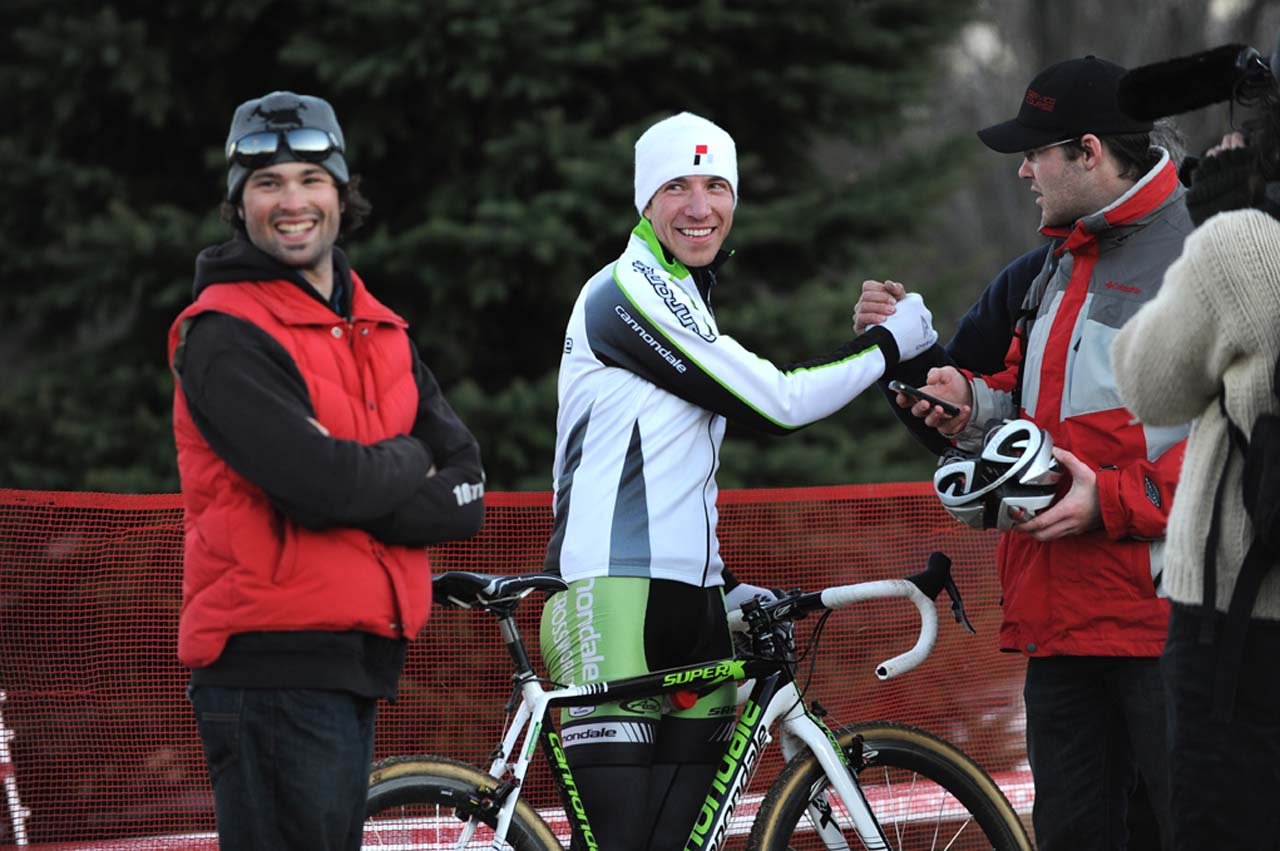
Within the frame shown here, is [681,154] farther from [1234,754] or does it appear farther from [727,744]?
[1234,754]

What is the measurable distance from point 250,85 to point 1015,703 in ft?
18.1

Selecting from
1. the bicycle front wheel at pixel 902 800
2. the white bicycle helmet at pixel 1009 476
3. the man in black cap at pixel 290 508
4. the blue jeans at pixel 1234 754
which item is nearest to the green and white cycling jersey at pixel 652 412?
the white bicycle helmet at pixel 1009 476

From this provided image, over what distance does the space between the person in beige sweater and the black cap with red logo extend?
3.32ft

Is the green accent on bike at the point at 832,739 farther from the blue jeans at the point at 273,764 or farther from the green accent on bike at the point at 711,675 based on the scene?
the blue jeans at the point at 273,764

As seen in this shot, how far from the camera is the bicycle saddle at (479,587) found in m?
3.72

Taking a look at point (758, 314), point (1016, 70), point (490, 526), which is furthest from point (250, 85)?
point (1016, 70)

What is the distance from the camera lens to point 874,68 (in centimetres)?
915

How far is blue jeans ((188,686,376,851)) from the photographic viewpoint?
9.71 ft

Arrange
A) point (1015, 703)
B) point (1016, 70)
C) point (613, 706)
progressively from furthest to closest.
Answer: point (1016, 70), point (1015, 703), point (613, 706)

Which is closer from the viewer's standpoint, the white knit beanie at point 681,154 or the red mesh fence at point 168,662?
the white knit beanie at point 681,154

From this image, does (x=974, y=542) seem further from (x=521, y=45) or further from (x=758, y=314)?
(x=521, y=45)

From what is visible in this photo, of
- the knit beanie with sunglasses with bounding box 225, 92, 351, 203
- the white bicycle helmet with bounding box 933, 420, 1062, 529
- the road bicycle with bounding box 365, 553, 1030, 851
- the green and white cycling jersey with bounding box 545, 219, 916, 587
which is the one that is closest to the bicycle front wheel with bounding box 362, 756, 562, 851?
the road bicycle with bounding box 365, 553, 1030, 851

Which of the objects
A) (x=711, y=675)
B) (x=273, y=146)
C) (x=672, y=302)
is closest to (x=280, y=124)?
(x=273, y=146)

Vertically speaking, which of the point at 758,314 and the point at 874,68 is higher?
the point at 874,68
